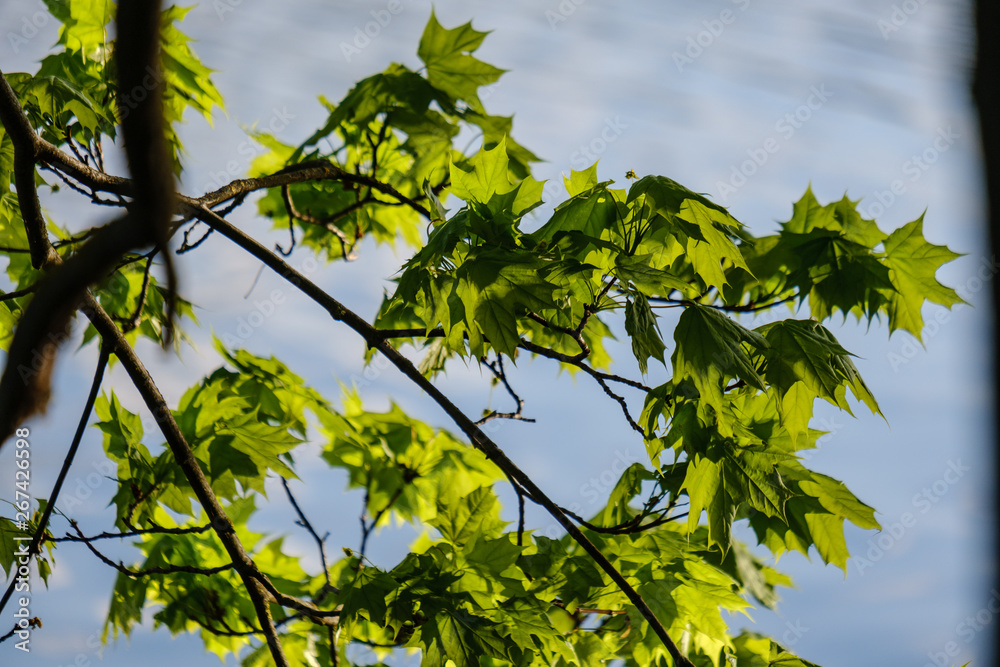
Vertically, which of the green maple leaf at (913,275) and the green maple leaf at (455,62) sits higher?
the green maple leaf at (455,62)

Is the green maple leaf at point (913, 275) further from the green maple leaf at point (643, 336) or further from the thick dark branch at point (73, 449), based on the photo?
the thick dark branch at point (73, 449)

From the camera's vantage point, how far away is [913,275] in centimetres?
191

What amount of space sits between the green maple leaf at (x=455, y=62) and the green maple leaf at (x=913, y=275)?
48.9 inches

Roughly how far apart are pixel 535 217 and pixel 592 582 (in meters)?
0.84

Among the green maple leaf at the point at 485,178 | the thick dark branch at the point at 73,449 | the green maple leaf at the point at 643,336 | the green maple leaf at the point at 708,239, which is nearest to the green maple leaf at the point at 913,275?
the green maple leaf at the point at 708,239

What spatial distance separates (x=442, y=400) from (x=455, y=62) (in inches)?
45.2

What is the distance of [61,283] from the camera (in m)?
0.45

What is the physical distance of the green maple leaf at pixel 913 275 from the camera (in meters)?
1.87

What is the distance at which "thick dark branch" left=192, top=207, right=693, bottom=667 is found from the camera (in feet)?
4.56

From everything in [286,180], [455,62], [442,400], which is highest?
[455,62]

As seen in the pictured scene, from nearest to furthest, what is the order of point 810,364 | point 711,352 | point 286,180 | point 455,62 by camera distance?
1. point 711,352
2. point 810,364
3. point 286,180
4. point 455,62

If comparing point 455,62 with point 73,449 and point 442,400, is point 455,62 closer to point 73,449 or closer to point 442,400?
point 442,400

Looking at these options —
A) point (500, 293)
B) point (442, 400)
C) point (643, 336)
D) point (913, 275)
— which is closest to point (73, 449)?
point (442, 400)

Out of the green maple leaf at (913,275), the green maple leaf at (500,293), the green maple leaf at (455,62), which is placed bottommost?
the green maple leaf at (500,293)
